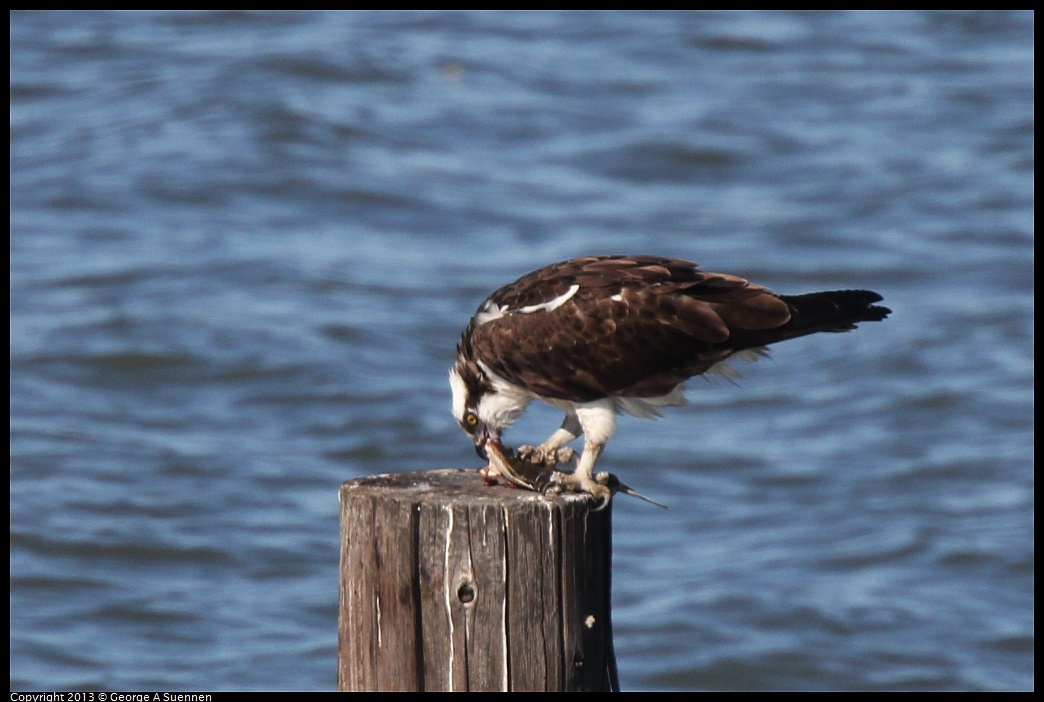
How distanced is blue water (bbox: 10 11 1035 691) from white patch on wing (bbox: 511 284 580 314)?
17.1 feet

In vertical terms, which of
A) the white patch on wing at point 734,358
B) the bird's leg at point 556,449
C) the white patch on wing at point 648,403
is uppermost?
the white patch on wing at point 734,358

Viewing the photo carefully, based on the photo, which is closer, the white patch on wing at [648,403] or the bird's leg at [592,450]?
the bird's leg at [592,450]

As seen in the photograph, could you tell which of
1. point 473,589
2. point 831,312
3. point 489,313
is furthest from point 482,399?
point 473,589

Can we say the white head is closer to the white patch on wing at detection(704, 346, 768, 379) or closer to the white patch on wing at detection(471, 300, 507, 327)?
the white patch on wing at detection(471, 300, 507, 327)

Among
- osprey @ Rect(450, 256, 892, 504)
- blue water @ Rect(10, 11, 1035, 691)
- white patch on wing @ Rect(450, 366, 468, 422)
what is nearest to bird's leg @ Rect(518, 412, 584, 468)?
osprey @ Rect(450, 256, 892, 504)

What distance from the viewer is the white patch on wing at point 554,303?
6.14 meters

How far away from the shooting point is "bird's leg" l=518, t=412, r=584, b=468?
611cm

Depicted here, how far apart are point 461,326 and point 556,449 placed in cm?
1009

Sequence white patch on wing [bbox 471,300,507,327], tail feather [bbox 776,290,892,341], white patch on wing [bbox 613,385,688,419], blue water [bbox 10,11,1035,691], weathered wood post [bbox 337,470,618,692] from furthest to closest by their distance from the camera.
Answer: blue water [bbox 10,11,1035,691]
white patch on wing [bbox 613,385,688,419]
white patch on wing [bbox 471,300,507,327]
tail feather [bbox 776,290,892,341]
weathered wood post [bbox 337,470,618,692]

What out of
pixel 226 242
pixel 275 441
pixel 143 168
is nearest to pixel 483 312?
pixel 275 441

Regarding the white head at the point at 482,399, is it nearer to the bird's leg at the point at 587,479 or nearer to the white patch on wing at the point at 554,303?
the white patch on wing at the point at 554,303

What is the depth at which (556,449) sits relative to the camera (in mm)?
6320

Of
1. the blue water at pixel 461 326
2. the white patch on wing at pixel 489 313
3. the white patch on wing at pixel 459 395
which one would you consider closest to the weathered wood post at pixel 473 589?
the white patch on wing at pixel 489 313

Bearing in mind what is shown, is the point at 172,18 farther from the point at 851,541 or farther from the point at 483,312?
the point at 483,312
